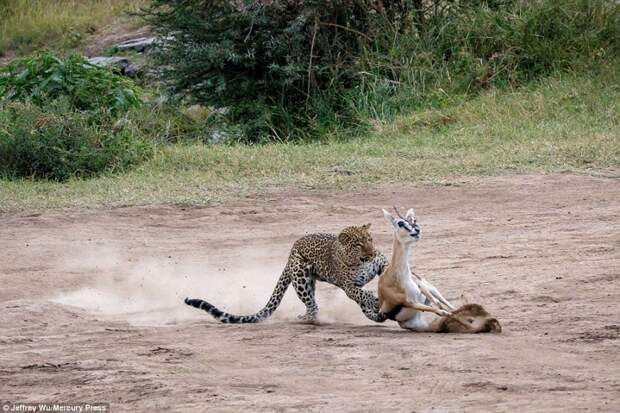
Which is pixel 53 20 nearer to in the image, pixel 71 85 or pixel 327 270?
pixel 71 85

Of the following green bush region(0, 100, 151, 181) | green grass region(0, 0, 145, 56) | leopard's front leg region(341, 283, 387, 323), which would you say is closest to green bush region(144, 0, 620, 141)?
green bush region(0, 100, 151, 181)

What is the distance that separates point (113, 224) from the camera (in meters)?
9.73

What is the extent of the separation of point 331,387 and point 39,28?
1854 centimetres

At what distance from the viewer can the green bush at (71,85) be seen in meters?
13.0

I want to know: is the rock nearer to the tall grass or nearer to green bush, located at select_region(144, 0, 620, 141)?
green bush, located at select_region(144, 0, 620, 141)

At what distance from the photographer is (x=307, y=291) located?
275 inches

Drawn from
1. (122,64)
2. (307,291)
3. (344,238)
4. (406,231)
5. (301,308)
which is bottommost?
(122,64)

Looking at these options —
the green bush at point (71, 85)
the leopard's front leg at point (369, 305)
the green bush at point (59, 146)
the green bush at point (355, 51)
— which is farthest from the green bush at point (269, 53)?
the leopard's front leg at point (369, 305)

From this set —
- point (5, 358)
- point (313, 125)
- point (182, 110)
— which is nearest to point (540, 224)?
point (5, 358)

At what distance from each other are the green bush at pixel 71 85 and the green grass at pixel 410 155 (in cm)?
94

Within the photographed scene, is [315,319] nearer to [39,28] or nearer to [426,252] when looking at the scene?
[426,252]

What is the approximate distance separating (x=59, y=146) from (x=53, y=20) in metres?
11.3

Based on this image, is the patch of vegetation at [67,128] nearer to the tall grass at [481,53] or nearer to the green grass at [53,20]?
the tall grass at [481,53]

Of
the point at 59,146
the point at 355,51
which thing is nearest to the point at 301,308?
the point at 59,146
